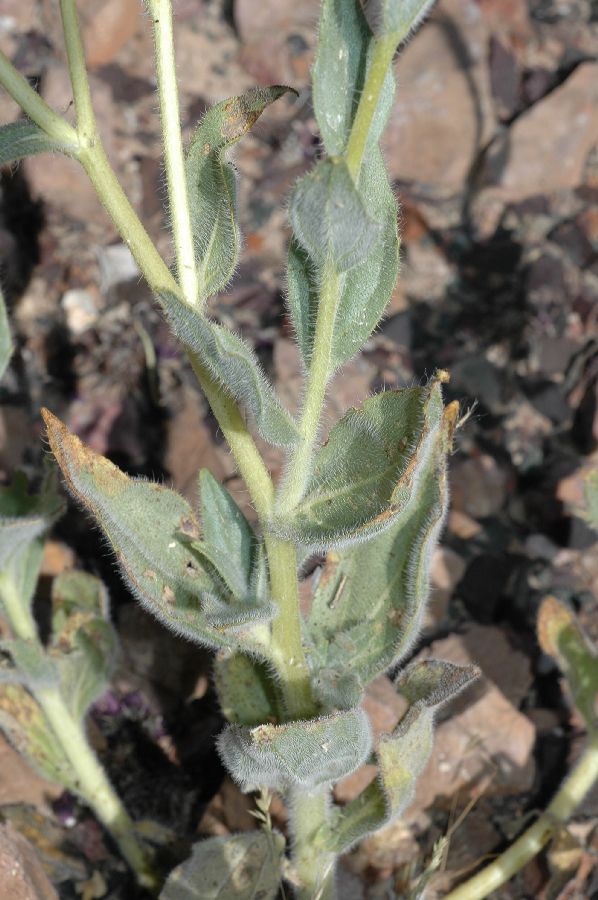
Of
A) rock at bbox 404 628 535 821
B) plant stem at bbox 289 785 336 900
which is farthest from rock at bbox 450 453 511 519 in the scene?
plant stem at bbox 289 785 336 900

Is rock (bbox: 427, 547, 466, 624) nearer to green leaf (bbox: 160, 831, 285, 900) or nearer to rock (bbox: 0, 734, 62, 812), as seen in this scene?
green leaf (bbox: 160, 831, 285, 900)

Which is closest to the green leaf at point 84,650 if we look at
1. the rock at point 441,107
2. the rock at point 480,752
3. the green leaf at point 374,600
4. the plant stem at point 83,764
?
the plant stem at point 83,764

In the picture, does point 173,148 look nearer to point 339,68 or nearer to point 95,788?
point 339,68

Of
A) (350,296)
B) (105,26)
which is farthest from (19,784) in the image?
(105,26)

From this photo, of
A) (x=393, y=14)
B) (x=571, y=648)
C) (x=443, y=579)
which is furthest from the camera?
(x=443, y=579)

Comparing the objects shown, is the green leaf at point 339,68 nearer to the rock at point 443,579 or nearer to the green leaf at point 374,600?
the green leaf at point 374,600

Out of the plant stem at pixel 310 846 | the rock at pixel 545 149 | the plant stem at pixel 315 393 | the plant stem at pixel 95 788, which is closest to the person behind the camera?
the plant stem at pixel 315 393
